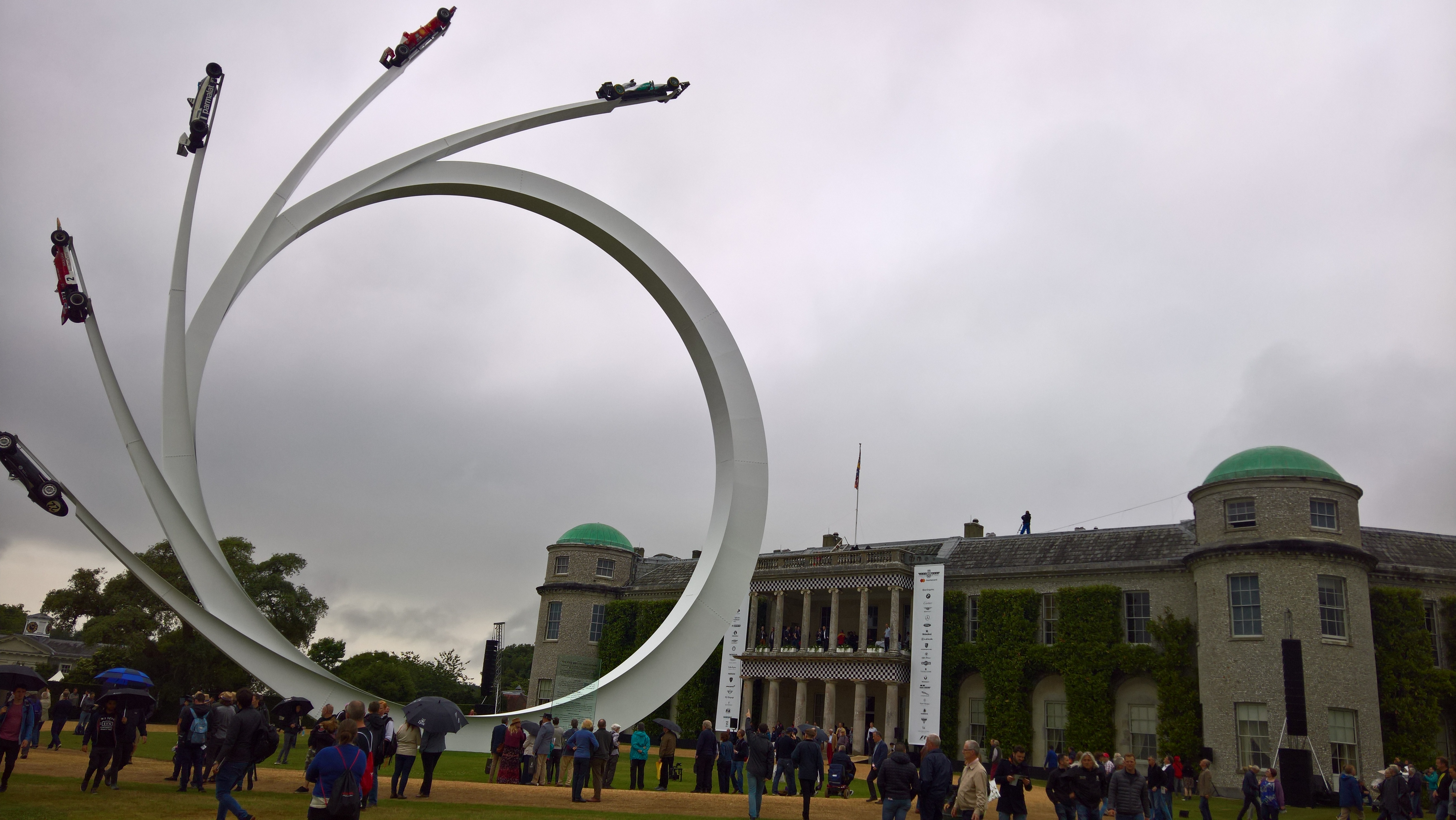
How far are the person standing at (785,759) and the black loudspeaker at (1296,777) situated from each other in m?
16.2

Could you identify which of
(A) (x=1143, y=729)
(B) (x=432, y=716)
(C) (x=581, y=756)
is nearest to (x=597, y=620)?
(A) (x=1143, y=729)

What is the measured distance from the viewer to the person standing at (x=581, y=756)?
14977mm

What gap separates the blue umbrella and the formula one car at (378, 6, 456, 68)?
1171 cm

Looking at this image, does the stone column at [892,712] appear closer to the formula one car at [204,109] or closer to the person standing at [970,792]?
the person standing at [970,792]

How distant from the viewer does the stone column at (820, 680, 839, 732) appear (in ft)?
133

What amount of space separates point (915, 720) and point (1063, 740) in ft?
18.6

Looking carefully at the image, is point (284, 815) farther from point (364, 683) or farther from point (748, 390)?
point (364, 683)

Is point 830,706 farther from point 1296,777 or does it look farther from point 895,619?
point 1296,777

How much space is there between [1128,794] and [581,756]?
8.18 m

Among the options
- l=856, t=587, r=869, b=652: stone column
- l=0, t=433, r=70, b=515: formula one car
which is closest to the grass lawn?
l=0, t=433, r=70, b=515: formula one car

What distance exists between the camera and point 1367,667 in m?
30.8

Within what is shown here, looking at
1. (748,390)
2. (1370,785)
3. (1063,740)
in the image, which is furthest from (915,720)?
(748,390)

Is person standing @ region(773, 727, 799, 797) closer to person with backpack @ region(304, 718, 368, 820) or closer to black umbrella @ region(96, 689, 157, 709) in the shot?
black umbrella @ region(96, 689, 157, 709)

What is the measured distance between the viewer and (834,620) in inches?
1663
